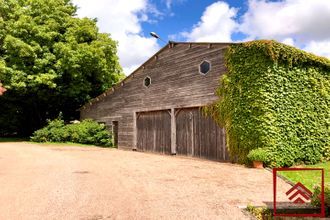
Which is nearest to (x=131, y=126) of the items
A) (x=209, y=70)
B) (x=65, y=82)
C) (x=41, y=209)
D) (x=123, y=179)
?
(x=209, y=70)

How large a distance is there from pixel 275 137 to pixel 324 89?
453 centimetres

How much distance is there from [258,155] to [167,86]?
7837 mm

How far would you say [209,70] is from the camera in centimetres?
1719

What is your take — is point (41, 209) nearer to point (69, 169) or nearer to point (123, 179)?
point (123, 179)

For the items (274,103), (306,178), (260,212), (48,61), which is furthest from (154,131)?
(260,212)

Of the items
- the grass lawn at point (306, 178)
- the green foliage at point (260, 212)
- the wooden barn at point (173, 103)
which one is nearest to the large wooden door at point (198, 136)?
the wooden barn at point (173, 103)

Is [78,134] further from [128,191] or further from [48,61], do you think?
[128,191]

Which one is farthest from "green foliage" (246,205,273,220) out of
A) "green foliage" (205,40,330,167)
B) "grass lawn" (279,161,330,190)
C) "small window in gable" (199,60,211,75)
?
"small window in gable" (199,60,211,75)

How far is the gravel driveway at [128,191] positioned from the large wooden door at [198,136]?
2.22 metres

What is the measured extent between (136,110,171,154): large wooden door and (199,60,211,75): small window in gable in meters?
3.66

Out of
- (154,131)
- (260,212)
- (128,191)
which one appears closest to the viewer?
(260,212)

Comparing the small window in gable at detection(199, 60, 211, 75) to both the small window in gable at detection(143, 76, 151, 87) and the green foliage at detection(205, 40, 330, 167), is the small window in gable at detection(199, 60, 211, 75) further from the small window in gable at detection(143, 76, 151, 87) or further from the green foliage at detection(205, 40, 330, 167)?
the small window in gable at detection(143, 76, 151, 87)

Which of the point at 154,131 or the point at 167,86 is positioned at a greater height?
the point at 167,86

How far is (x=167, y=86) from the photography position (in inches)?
788
